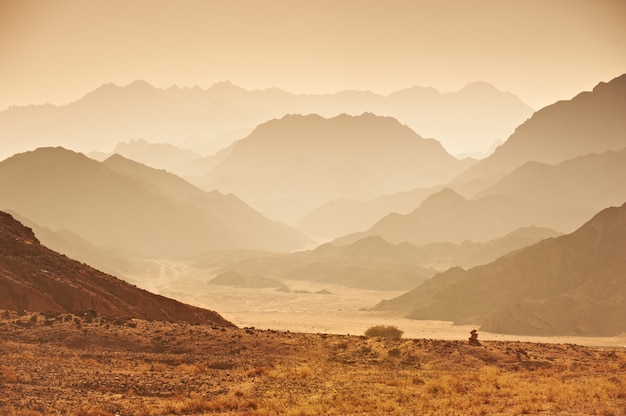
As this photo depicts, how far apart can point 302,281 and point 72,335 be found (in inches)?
4834

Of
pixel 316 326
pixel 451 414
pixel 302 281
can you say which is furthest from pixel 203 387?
pixel 302 281

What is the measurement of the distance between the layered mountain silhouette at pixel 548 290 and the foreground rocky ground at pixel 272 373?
130 ft

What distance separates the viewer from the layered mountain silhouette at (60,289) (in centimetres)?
3619

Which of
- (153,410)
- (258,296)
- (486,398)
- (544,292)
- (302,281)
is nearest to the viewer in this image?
(153,410)

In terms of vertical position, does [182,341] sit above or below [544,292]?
below

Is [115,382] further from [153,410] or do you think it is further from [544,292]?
[544,292]

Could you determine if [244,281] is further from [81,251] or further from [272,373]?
[272,373]

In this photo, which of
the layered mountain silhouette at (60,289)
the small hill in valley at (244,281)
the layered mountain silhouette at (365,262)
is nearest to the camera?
the layered mountain silhouette at (60,289)

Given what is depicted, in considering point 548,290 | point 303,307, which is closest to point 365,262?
point 303,307

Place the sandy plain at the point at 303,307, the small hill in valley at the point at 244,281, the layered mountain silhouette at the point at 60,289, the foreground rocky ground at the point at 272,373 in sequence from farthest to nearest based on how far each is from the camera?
the small hill in valley at the point at 244,281 → the sandy plain at the point at 303,307 → the layered mountain silhouette at the point at 60,289 → the foreground rocky ground at the point at 272,373

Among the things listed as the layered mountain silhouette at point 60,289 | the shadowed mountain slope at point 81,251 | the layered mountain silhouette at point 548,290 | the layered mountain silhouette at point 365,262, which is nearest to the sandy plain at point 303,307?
the layered mountain silhouette at point 548,290

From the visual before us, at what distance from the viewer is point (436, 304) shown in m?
92.9

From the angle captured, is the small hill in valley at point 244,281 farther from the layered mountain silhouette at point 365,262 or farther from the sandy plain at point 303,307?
the sandy plain at point 303,307

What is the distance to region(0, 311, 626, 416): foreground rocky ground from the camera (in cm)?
2103
